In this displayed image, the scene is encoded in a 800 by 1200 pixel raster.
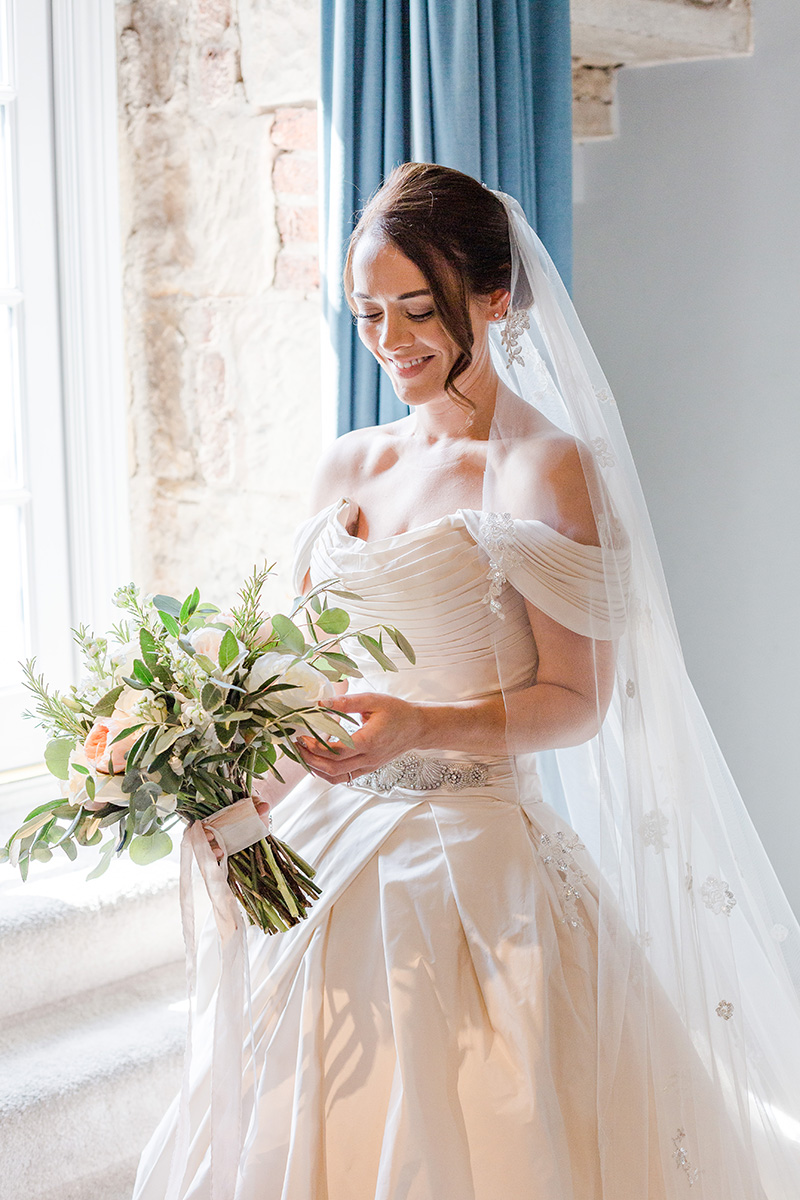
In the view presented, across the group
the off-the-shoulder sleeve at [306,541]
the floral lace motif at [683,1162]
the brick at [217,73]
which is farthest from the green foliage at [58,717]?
the brick at [217,73]

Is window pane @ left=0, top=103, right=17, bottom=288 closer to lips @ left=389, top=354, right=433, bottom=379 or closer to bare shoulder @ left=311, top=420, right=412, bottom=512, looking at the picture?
bare shoulder @ left=311, top=420, right=412, bottom=512

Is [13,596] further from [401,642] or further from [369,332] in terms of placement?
[401,642]


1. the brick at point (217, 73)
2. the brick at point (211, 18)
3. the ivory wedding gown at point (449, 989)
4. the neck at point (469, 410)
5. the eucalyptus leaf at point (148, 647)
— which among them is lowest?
the ivory wedding gown at point (449, 989)

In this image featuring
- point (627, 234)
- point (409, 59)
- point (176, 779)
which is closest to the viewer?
point (176, 779)

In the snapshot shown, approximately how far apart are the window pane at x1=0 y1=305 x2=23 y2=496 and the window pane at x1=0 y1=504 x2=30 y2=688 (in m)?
0.07

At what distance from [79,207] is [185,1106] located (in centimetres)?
195

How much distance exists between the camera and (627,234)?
8.76 feet

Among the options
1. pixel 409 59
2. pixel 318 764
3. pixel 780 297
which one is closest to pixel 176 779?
pixel 318 764

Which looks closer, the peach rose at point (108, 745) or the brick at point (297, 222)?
the peach rose at point (108, 745)

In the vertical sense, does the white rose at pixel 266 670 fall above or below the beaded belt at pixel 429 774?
above

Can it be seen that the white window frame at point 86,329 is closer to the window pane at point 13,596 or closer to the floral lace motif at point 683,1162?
the window pane at point 13,596

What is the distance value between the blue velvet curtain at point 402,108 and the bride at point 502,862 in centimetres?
52

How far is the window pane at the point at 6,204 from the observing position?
2455 mm

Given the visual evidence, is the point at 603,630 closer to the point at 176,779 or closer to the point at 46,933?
the point at 176,779
